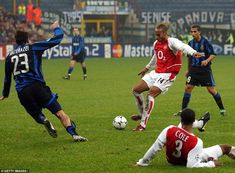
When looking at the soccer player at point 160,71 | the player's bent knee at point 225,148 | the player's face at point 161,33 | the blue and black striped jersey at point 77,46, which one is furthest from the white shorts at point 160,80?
the blue and black striped jersey at point 77,46

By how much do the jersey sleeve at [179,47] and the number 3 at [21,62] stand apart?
9.85ft

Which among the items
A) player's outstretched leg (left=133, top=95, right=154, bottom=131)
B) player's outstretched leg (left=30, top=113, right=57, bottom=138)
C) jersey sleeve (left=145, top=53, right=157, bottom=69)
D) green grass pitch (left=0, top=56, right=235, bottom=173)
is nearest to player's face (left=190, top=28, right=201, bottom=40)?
jersey sleeve (left=145, top=53, right=157, bottom=69)

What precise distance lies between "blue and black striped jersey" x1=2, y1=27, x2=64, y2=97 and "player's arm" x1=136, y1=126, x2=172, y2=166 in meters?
3.05

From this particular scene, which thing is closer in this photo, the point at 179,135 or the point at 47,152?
the point at 179,135

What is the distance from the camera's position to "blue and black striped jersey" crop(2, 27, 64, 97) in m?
11.2

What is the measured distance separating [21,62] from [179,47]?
3.18 m

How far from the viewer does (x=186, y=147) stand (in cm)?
880

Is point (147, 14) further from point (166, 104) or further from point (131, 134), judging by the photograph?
point (131, 134)

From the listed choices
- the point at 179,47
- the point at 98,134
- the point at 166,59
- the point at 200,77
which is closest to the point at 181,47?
the point at 179,47

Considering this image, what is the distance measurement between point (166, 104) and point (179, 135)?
906cm

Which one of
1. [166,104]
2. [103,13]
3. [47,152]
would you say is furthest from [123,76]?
[103,13]

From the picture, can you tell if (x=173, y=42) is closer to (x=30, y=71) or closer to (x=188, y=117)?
(x=30, y=71)

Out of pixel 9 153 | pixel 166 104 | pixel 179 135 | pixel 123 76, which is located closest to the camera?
pixel 179 135

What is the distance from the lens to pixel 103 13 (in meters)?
52.0
